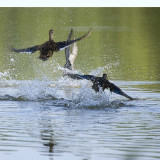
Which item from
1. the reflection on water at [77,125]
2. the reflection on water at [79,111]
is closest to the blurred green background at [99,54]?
the reflection on water at [79,111]

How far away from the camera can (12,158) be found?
1262 centimetres

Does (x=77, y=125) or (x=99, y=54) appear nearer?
(x=77, y=125)

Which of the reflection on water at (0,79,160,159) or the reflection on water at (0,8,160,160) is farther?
the reflection on water at (0,8,160,160)

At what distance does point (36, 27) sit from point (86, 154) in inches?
→ 1777

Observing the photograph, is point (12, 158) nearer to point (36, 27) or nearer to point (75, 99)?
point (75, 99)

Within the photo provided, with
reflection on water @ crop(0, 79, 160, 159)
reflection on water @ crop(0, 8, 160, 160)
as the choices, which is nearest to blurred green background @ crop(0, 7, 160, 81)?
reflection on water @ crop(0, 8, 160, 160)

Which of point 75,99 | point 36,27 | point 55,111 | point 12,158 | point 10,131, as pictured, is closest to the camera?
point 12,158

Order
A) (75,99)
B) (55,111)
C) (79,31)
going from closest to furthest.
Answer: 1. (55,111)
2. (75,99)
3. (79,31)

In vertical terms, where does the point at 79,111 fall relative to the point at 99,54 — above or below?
below

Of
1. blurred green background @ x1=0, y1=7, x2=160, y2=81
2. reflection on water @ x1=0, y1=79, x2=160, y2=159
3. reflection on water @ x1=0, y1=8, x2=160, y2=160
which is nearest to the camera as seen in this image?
reflection on water @ x1=0, y1=79, x2=160, y2=159

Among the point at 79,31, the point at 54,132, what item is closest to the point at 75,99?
the point at 54,132

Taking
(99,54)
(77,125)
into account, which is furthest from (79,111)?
(99,54)

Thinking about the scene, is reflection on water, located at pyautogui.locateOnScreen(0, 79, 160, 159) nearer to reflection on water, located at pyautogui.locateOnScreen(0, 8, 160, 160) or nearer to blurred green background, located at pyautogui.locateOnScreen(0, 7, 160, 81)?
reflection on water, located at pyautogui.locateOnScreen(0, 8, 160, 160)

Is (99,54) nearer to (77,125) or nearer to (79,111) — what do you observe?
(79,111)
